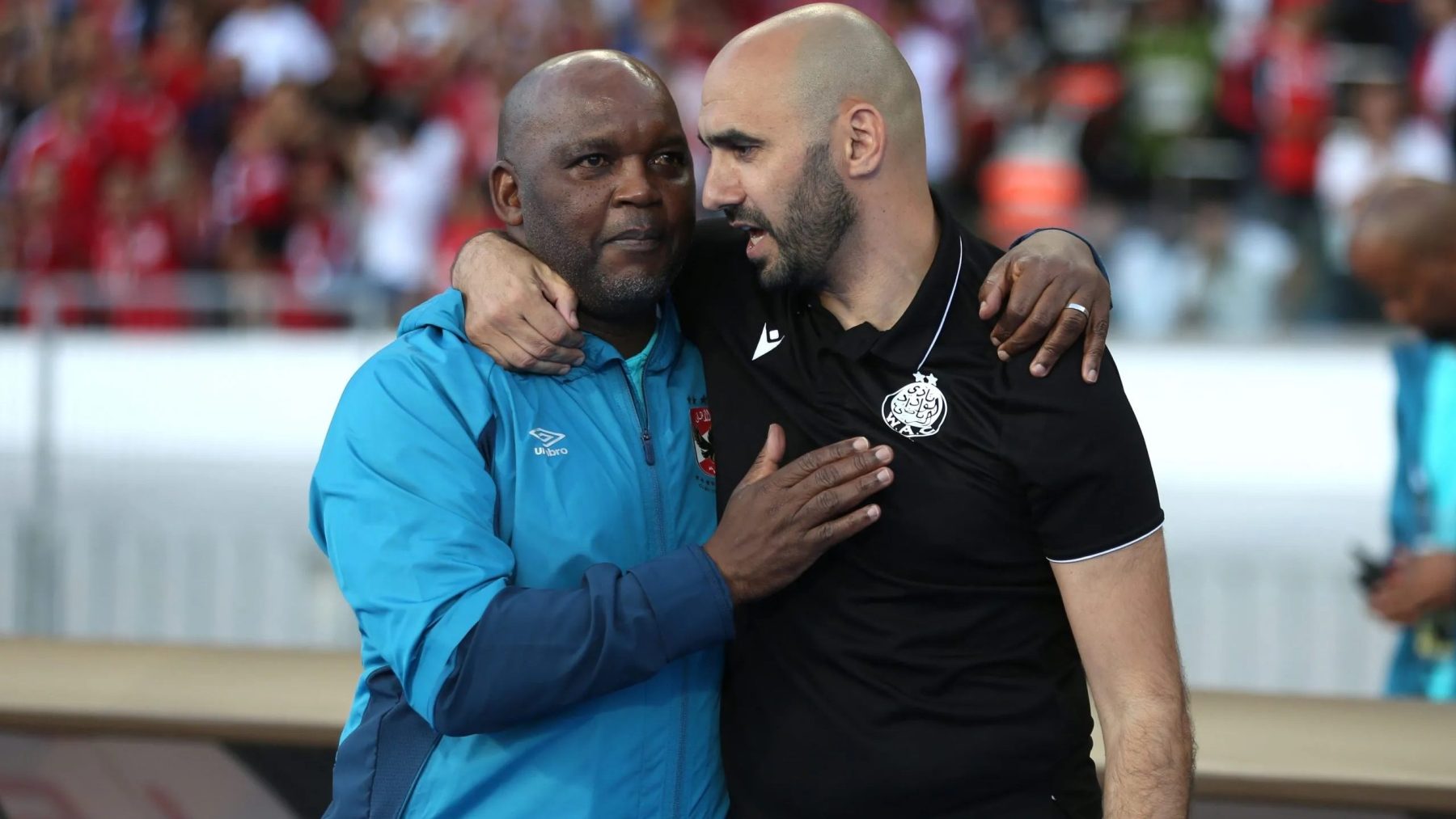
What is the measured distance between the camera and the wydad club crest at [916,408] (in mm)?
2191

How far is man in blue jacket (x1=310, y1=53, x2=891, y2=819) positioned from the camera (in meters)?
2.03

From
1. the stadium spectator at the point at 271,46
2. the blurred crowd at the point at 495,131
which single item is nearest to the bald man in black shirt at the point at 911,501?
the blurred crowd at the point at 495,131

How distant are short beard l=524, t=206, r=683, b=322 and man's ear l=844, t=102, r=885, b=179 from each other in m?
0.29

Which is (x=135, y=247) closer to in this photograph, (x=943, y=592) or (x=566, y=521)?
(x=566, y=521)

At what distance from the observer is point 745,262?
101 inches

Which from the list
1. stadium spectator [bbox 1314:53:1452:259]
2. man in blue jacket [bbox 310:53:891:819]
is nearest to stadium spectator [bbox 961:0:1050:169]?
stadium spectator [bbox 1314:53:1452:259]

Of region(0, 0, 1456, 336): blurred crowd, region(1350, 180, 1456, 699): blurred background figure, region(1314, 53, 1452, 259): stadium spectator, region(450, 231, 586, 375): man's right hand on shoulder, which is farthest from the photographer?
region(1314, 53, 1452, 259): stadium spectator

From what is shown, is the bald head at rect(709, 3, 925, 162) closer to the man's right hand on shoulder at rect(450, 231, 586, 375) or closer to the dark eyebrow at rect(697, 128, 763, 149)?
the dark eyebrow at rect(697, 128, 763, 149)

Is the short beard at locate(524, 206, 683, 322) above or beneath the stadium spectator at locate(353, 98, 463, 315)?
above

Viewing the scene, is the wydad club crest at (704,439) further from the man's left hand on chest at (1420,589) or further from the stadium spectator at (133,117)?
the stadium spectator at (133,117)

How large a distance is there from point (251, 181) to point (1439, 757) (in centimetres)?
765

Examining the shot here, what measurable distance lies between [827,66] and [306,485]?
459 cm

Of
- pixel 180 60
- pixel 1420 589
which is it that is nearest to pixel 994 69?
A: pixel 180 60

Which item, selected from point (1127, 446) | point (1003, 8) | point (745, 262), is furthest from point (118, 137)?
point (1127, 446)
